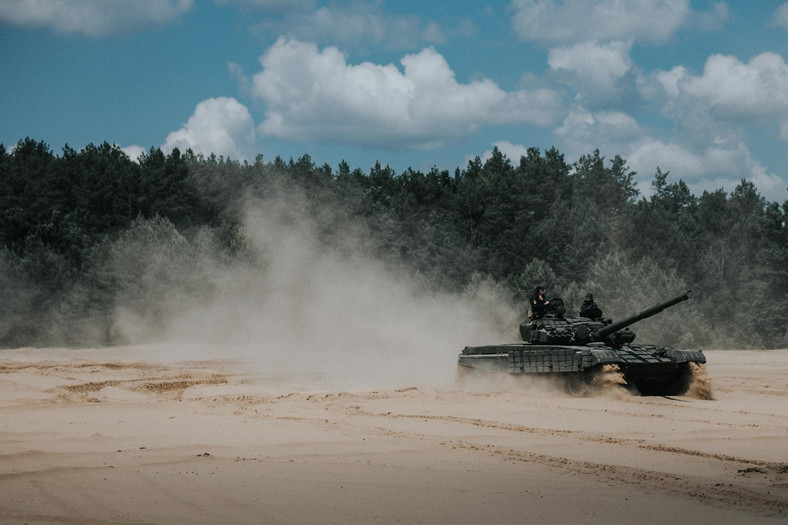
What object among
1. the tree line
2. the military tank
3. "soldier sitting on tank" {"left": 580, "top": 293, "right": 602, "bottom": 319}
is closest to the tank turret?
the military tank

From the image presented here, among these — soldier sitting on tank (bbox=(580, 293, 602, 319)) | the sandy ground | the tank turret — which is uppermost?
soldier sitting on tank (bbox=(580, 293, 602, 319))

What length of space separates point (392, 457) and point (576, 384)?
733cm

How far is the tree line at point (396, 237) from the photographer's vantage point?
41.7m

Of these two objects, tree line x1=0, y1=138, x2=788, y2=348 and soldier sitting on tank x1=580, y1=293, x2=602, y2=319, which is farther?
tree line x1=0, y1=138, x2=788, y2=348

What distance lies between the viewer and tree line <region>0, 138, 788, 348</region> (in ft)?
137

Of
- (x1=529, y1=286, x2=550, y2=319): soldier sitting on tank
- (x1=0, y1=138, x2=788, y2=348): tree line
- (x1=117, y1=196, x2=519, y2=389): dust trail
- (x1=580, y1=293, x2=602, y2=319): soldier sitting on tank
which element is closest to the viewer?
(x1=580, y1=293, x2=602, y2=319): soldier sitting on tank

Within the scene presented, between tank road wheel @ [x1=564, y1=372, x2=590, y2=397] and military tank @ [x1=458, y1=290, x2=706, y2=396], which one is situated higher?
military tank @ [x1=458, y1=290, x2=706, y2=396]

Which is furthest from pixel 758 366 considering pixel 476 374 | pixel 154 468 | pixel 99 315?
pixel 99 315

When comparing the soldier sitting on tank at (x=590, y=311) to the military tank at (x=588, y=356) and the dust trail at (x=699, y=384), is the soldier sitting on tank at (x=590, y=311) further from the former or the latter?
the dust trail at (x=699, y=384)

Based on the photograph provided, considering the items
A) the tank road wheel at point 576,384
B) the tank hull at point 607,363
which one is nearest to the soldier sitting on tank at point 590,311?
the tank hull at point 607,363

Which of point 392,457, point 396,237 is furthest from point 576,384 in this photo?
point 396,237

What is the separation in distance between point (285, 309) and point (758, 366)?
2153cm

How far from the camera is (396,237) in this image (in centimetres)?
5112

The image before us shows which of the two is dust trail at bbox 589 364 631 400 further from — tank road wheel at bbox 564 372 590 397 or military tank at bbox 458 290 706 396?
tank road wheel at bbox 564 372 590 397
